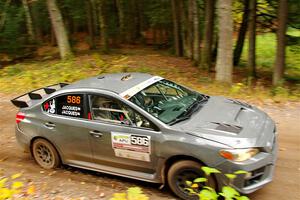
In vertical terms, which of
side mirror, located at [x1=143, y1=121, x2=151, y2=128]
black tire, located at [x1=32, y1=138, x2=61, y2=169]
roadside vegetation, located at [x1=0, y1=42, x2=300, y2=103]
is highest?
side mirror, located at [x1=143, y1=121, x2=151, y2=128]

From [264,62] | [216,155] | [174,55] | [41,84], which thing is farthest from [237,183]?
[264,62]

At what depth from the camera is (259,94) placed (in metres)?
11.2

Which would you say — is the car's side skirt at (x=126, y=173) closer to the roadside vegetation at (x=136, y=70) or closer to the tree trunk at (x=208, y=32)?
the roadside vegetation at (x=136, y=70)

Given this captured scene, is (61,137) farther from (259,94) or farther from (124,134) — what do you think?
(259,94)

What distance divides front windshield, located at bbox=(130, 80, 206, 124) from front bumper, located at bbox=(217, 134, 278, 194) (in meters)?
1.17

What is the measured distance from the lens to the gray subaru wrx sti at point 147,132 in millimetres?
5320

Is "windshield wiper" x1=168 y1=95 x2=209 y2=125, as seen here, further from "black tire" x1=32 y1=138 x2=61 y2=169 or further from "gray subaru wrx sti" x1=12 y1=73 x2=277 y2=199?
"black tire" x1=32 y1=138 x2=61 y2=169

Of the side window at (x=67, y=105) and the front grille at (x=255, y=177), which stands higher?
the side window at (x=67, y=105)

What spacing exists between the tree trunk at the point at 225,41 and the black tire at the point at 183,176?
7283 mm

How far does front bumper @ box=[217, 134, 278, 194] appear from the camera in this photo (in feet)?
16.8

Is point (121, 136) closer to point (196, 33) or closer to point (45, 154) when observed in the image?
point (45, 154)

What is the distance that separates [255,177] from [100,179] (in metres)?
2.88

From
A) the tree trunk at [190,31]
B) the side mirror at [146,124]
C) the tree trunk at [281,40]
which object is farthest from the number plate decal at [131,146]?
the tree trunk at [190,31]

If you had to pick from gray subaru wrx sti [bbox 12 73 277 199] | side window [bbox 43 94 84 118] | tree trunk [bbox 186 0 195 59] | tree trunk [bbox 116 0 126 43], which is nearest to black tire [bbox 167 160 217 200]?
gray subaru wrx sti [bbox 12 73 277 199]
